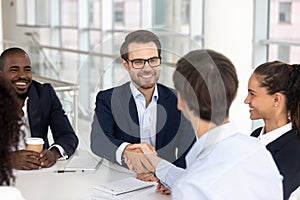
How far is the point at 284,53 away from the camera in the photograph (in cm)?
436

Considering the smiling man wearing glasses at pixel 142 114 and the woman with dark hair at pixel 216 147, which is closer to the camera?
the woman with dark hair at pixel 216 147

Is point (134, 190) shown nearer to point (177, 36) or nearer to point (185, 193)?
point (185, 193)

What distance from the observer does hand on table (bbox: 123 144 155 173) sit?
1983 mm

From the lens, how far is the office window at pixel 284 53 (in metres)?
4.30

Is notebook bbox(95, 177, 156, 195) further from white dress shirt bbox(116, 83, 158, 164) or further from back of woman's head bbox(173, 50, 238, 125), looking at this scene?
back of woman's head bbox(173, 50, 238, 125)

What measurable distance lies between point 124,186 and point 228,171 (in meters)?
0.69

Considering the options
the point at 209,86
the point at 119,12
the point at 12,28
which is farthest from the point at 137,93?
the point at 12,28

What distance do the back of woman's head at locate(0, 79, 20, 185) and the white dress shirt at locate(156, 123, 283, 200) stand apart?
417mm

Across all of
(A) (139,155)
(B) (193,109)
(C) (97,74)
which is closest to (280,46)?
(C) (97,74)

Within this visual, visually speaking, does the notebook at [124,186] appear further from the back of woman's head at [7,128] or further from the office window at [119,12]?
the office window at [119,12]

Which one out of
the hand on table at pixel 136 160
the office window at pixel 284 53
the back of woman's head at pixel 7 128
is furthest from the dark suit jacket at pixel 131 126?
the office window at pixel 284 53

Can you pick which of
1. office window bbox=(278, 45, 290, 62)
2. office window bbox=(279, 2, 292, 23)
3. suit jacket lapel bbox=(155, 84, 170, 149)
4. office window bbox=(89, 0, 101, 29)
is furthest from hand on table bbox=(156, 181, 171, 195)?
office window bbox=(89, 0, 101, 29)

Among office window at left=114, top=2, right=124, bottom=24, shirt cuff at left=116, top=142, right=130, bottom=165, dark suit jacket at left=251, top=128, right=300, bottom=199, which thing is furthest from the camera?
office window at left=114, top=2, right=124, bottom=24

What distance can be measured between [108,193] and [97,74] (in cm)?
126
